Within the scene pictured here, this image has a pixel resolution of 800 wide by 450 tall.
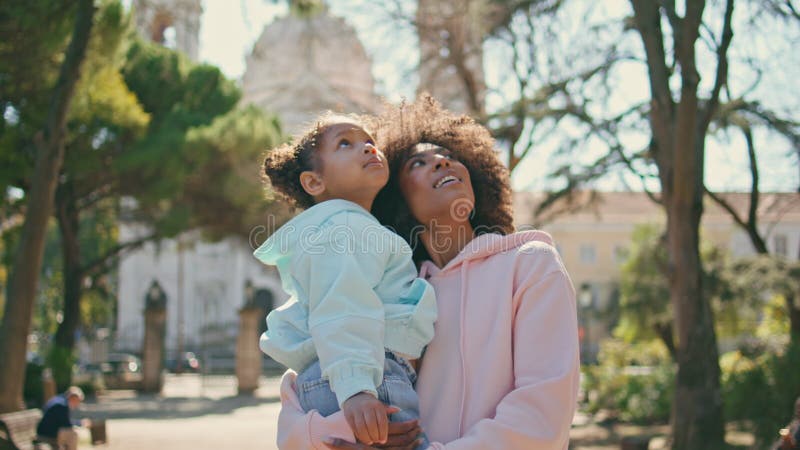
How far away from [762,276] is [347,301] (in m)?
15.8

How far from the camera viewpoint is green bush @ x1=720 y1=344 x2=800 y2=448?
39.4ft

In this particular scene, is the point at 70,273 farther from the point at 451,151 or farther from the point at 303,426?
the point at 303,426

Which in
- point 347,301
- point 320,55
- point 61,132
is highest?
Answer: point 320,55

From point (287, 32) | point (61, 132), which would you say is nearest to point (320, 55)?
point (287, 32)

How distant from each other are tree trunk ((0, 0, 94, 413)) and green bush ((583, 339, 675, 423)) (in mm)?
12898

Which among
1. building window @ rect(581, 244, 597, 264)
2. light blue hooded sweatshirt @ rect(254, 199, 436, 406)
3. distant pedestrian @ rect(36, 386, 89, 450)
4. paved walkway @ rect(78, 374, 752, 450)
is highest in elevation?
building window @ rect(581, 244, 597, 264)

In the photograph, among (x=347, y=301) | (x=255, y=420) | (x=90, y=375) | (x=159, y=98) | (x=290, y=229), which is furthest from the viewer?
(x=90, y=375)

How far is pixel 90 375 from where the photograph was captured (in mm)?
27516

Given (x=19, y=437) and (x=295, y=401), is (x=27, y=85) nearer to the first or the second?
(x=19, y=437)

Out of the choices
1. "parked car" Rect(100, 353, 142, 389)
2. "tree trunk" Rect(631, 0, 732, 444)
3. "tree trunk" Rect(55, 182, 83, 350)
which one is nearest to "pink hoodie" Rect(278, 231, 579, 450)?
"tree trunk" Rect(631, 0, 732, 444)

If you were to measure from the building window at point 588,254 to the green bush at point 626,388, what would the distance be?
104 feet

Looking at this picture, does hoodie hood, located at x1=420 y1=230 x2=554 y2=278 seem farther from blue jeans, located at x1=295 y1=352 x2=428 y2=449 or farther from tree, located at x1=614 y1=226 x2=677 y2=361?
tree, located at x1=614 y1=226 x2=677 y2=361

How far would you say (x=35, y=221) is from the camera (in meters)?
10.6

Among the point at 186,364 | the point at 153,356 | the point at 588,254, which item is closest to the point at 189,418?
the point at 153,356
